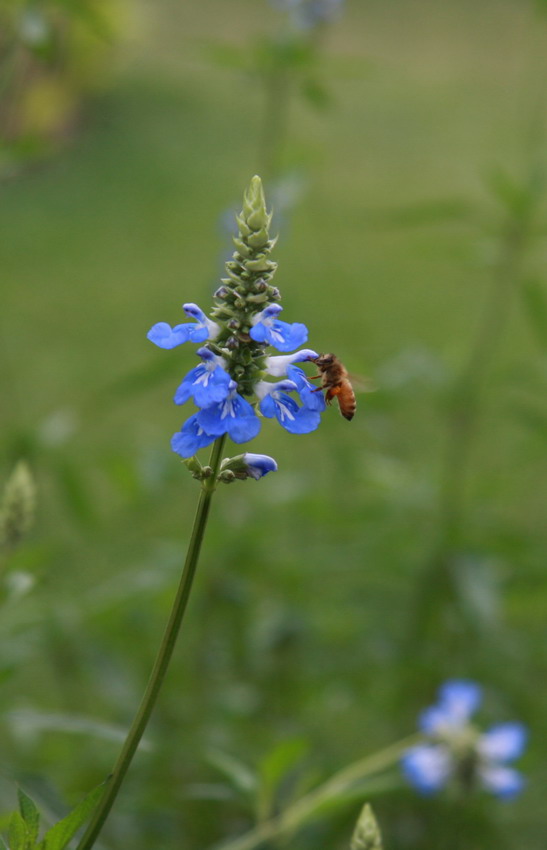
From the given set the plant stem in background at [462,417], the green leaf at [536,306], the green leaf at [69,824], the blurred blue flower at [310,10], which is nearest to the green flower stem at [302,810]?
the green leaf at [69,824]

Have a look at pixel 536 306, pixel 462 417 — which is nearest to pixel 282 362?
pixel 536 306

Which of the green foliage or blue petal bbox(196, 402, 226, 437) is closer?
blue petal bbox(196, 402, 226, 437)

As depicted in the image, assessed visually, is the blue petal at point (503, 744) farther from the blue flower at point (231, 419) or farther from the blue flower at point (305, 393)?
the blue flower at point (231, 419)

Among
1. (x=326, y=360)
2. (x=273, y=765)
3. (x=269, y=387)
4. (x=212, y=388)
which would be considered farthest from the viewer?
(x=273, y=765)

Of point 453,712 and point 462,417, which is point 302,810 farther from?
point 462,417

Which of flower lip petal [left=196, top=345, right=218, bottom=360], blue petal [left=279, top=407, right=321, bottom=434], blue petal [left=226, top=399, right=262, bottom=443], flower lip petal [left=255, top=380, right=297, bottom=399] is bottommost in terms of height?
blue petal [left=226, top=399, right=262, bottom=443]

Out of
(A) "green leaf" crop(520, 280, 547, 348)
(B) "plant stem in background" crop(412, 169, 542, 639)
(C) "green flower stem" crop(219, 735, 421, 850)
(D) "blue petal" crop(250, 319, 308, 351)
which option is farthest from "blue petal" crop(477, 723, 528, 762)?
(D) "blue petal" crop(250, 319, 308, 351)

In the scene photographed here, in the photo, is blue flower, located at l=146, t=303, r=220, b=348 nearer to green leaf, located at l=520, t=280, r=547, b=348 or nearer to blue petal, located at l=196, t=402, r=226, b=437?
blue petal, located at l=196, t=402, r=226, b=437

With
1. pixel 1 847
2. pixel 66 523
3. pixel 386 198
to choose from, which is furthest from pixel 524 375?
pixel 386 198
